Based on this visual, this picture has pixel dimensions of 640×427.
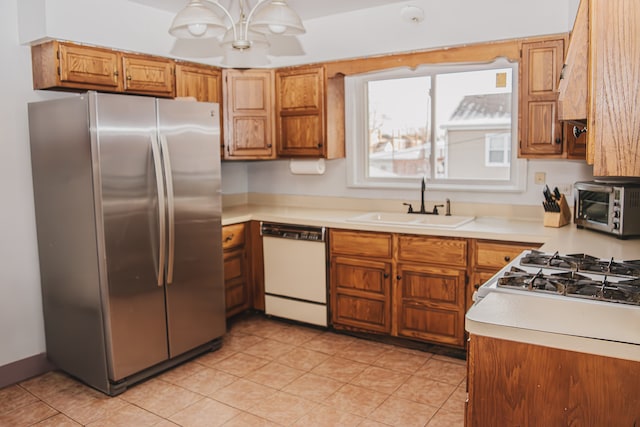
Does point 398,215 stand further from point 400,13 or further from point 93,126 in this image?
point 93,126

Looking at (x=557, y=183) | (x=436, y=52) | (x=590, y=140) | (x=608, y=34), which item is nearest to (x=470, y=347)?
(x=590, y=140)

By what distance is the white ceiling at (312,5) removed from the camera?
3.69 metres

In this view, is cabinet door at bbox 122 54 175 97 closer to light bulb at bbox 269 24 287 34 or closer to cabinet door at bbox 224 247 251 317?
cabinet door at bbox 224 247 251 317

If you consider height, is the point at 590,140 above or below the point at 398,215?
above

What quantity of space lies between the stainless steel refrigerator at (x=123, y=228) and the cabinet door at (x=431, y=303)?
1.35 m

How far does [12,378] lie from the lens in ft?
10.6

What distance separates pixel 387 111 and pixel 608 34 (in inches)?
121

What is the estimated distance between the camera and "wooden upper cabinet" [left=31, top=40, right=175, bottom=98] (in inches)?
125

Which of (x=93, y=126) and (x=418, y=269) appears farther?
(x=418, y=269)

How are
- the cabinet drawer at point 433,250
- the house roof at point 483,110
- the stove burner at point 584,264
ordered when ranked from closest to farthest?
the stove burner at point 584,264
the cabinet drawer at point 433,250
the house roof at point 483,110

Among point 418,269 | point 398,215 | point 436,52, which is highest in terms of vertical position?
point 436,52

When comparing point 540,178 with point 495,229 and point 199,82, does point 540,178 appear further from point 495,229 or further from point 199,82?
point 199,82

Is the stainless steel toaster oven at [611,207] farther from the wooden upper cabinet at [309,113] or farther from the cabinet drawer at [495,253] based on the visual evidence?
the wooden upper cabinet at [309,113]

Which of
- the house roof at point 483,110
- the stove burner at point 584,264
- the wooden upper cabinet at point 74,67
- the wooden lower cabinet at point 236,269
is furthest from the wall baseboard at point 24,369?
the house roof at point 483,110
